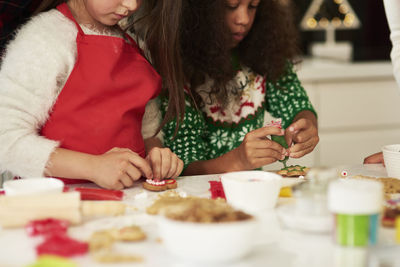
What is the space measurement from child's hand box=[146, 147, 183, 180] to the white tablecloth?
242 mm

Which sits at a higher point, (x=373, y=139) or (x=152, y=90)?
(x=152, y=90)

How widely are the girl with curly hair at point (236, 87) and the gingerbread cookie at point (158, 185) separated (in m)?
0.28

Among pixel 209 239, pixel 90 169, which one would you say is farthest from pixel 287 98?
pixel 209 239

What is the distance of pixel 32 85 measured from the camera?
1.06m

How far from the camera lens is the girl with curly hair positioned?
132 centimetres

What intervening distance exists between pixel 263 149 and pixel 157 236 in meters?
0.53

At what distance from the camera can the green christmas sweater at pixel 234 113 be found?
142 cm

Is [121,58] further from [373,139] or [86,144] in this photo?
[373,139]

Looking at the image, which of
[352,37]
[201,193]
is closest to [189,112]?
[201,193]

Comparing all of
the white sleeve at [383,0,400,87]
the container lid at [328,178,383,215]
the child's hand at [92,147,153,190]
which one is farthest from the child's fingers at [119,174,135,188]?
the white sleeve at [383,0,400,87]

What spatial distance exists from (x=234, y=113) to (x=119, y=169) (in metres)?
0.62

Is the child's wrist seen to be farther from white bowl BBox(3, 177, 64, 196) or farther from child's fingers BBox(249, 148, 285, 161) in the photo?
child's fingers BBox(249, 148, 285, 161)

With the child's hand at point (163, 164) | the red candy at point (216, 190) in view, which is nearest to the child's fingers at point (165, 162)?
the child's hand at point (163, 164)

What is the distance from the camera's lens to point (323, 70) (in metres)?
2.63
